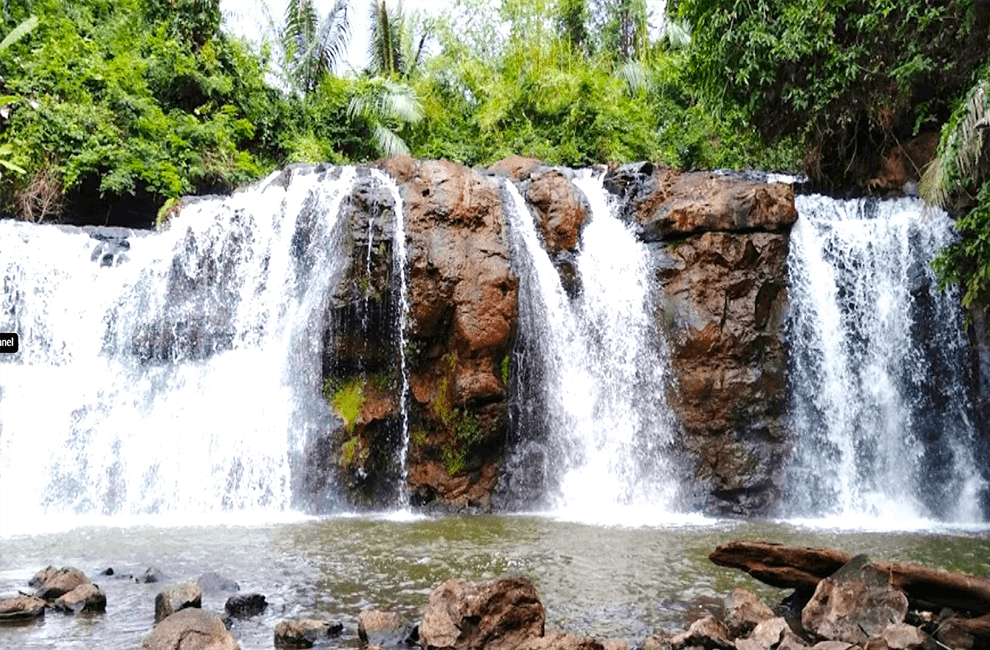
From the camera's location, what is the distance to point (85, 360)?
49.0 ft

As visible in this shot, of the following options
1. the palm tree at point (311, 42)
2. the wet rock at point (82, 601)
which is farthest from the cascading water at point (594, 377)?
the palm tree at point (311, 42)

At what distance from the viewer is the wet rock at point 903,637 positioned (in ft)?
16.3

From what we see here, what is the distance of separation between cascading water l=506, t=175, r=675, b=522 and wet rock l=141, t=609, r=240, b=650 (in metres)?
8.91

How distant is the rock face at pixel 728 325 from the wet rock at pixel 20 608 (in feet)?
32.9

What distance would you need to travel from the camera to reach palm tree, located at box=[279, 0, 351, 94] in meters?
28.4

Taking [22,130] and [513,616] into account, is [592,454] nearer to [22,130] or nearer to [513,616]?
[513,616]

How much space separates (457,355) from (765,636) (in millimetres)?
9050

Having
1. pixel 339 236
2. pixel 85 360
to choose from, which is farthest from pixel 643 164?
pixel 85 360

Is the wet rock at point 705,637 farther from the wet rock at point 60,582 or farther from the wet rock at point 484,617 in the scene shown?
the wet rock at point 60,582

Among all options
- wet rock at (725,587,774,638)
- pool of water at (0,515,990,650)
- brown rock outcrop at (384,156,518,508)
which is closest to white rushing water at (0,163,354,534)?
brown rock outcrop at (384,156,518,508)

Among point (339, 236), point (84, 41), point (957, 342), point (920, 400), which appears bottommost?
point (920, 400)

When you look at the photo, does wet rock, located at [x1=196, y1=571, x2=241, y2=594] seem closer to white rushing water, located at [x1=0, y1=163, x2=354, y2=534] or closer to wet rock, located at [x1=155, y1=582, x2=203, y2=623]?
wet rock, located at [x1=155, y1=582, x2=203, y2=623]

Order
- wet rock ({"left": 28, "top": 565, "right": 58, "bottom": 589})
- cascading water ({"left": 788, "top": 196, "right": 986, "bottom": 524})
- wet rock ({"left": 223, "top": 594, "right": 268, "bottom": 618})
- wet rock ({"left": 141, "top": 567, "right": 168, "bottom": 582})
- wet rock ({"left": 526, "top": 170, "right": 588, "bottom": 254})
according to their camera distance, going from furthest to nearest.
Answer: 1. wet rock ({"left": 526, "top": 170, "right": 588, "bottom": 254})
2. cascading water ({"left": 788, "top": 196, "right": 986, "bottom": 524})
3. wet rock ({"left": 141, "top": 567, "right": 168, "bottom": 582})
4. wet rock ({"left": 28, "top": 565, "right": 58, "bottom": 589})
5. wet rock ({"left": 223, "top": 594, "right": 268, "bottom": 618})

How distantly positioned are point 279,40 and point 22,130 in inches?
503
